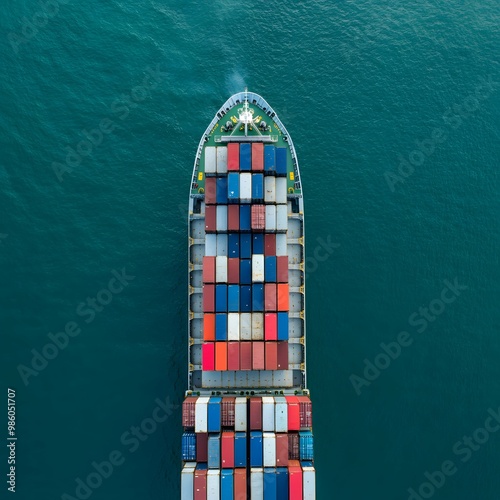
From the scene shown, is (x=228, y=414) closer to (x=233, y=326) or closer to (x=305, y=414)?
(x=305, y=414)

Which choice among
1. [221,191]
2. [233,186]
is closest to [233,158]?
[233,186]

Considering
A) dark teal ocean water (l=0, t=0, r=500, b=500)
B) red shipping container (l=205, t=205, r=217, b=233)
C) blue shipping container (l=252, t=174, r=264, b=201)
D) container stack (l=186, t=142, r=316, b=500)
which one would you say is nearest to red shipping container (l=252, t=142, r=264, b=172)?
container stack (l=186, t=142, r=316, b=500)

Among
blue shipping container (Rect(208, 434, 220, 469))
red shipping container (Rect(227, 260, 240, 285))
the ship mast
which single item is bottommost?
blue shipping container (Rect(208, 434, 220, 469))

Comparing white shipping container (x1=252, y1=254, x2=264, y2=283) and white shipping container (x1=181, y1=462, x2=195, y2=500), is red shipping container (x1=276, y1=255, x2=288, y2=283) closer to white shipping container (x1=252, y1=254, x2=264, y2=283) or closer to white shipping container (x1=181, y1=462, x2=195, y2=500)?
white shipping container (x1=252, y1=254, x2=264, y2=283)

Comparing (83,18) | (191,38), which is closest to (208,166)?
(191,38)

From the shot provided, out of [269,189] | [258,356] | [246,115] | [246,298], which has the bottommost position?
[258,356]

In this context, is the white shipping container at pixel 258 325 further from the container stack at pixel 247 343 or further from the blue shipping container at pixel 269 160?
the blue shipping container at pixel 269 160

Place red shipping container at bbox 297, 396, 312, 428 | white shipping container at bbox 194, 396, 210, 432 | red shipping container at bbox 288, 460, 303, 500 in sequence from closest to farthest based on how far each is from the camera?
red shipping container at bbox 288, 460, 303, 500, white shipping container at bbox 194, 396, 210, 432, red shipping container at bbox 297, 396, 312, 428

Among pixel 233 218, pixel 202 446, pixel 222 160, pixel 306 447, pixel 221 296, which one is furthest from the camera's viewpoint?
pixel 222 160
